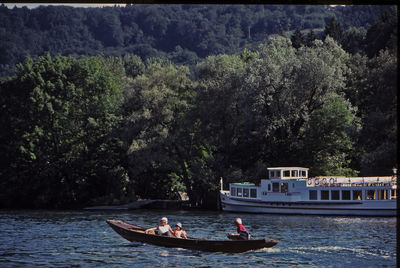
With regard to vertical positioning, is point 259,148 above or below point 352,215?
above

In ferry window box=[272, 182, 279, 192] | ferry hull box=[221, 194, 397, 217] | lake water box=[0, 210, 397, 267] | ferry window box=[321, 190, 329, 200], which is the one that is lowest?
lake water box=[0, 210, 397, 267]

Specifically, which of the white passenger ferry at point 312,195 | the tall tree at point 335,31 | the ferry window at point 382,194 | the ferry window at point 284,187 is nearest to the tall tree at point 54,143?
the white passenger ferry at point 312,195

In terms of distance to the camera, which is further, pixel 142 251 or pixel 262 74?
pixel 262 74

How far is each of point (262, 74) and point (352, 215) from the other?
629 inches

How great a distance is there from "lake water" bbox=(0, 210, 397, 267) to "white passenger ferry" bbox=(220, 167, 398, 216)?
274 cm

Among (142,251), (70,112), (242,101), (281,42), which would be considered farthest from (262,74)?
(142,251)

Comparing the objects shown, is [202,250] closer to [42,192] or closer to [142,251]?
[142,251]

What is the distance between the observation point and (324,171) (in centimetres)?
6262

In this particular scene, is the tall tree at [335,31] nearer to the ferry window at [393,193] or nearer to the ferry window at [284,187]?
the ferry window at [284,187]

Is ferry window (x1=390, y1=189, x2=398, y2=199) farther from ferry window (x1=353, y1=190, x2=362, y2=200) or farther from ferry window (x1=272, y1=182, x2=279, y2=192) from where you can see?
ferry window (x1=272, y1=182, x2=279, y2=192)

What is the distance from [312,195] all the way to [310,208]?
3.96 feet

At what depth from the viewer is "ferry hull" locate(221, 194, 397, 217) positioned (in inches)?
2156

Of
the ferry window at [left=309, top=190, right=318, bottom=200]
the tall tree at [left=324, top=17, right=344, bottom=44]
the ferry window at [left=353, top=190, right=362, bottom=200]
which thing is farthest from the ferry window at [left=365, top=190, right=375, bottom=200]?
the tall tree at [left=324, top=17, right=344, bottom=44]

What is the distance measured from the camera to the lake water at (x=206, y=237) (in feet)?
100.0
